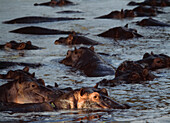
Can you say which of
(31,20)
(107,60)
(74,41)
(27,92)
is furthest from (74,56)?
(31,20)

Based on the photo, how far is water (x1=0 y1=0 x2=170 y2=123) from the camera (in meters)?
4.57

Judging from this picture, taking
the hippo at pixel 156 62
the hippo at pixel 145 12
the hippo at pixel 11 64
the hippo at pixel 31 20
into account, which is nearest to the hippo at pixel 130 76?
the hippo at pixel 156 62

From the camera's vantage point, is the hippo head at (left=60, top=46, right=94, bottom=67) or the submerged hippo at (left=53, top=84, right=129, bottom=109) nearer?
the submerged hippo at (left=53, top=84, right=129, bottom=109)

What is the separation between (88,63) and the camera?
26.8 feet

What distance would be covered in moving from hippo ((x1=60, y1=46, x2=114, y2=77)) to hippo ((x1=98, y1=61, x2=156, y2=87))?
481mm

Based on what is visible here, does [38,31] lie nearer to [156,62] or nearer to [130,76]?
[156,62]

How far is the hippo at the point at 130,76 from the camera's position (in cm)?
654

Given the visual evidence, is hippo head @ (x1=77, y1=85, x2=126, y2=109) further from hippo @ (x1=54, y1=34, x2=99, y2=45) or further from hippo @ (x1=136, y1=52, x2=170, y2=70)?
hippo @ (x1=54, y1=34, x2=99, y2=45)

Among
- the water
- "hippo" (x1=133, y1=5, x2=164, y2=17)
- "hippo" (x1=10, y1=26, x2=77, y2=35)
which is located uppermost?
"hippo" (x1=133, y1=5, x2=164, y2=17)

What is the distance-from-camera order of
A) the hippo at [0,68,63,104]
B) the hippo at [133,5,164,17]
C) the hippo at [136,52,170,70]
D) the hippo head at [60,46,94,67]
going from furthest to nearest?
the hippo at [133,5,164,17] < the hippo head at [60,46,94,67] < the hippo at [136,52,170,70] < the hippo at [0,68,63,104]

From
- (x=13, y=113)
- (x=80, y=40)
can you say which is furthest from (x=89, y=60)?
(x=13, y=113)

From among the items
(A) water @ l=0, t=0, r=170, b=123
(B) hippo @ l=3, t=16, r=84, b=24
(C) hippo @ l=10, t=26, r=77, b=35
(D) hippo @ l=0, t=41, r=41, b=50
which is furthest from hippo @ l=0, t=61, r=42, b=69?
(B) hippo @ l=3, t=16, r=84, b=24

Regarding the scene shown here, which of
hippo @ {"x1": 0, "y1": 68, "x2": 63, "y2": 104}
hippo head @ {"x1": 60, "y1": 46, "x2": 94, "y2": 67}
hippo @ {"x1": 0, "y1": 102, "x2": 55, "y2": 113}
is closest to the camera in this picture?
hippo @ {"x1": 0, "y1": 102, "x2": 55, "y2": 113}

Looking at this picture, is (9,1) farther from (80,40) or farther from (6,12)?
(80,40)
